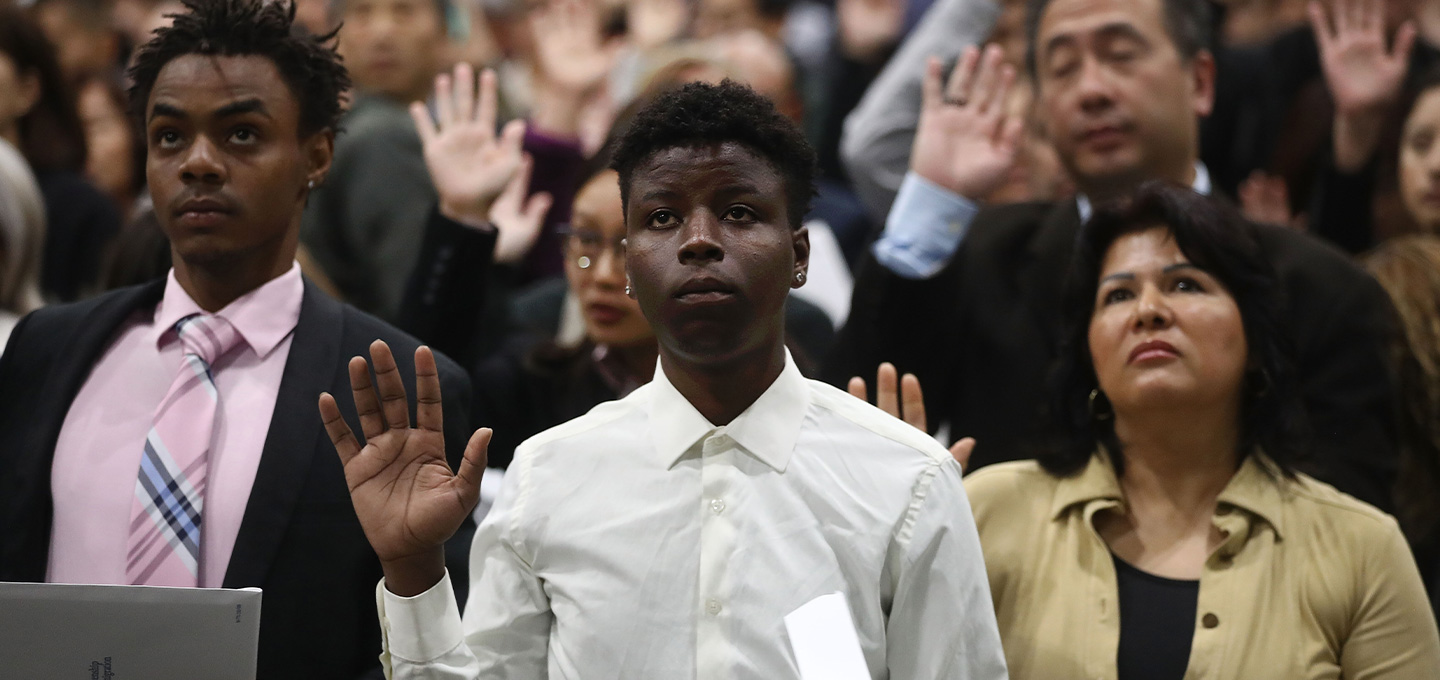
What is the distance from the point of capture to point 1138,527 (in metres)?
2.84

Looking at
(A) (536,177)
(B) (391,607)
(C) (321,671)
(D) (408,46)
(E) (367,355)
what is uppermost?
(D) (408,46)

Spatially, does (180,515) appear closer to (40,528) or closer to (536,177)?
(40,528)

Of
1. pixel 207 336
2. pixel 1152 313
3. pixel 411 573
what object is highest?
pixel 1152 313

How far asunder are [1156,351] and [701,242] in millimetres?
1198

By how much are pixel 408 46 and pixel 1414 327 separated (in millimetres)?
3397

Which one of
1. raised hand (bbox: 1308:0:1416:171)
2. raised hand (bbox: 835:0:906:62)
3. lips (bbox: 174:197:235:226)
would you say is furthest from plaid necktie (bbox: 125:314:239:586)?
raised hand (bbox: 835:0:906:62)

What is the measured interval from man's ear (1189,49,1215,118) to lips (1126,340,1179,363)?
1.36 meters

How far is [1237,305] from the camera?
289 cm

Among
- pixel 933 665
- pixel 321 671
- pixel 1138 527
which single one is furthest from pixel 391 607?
pixel 1138 527

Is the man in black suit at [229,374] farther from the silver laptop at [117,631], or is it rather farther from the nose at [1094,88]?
the nose at [1094,88]

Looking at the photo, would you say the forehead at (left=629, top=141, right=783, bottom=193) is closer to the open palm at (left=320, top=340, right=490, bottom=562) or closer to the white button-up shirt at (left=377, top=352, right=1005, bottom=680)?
the white button-up shirt at (left=377, top=352, right=1005, bottom=680)

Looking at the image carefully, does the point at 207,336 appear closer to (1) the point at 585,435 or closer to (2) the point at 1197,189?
(1) the point at 585,435

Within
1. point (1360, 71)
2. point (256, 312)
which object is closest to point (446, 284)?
point (256, 312)

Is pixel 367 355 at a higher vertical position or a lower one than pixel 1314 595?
higher
